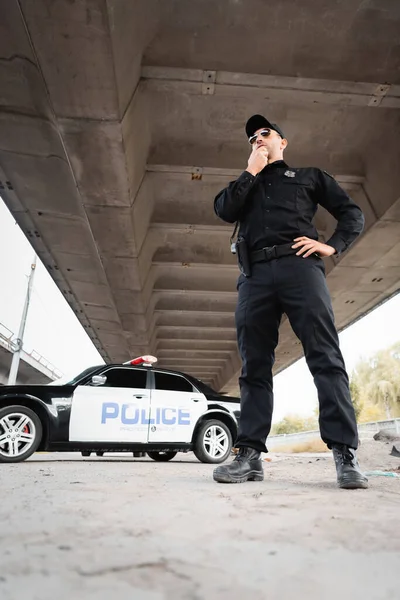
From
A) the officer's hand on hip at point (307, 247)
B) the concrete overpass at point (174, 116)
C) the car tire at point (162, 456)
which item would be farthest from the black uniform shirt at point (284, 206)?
the car tire at point (162, 456)

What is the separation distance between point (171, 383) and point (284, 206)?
4.36m

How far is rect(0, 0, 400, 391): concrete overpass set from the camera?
4375 mm

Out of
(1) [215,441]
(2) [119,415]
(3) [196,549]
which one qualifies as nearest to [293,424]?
(1) [215,441]

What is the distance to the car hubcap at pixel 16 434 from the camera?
5.01 m

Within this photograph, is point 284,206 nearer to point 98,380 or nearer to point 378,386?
point 98,380

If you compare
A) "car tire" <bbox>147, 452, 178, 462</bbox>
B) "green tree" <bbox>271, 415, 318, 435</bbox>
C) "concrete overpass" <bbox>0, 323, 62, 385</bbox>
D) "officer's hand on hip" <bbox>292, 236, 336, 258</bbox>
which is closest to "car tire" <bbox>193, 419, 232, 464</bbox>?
"car tire" <bbox>147, 452, 178, 462</bbox>

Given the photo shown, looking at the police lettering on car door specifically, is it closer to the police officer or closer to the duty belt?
the police officer

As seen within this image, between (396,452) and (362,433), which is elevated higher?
(362,433)

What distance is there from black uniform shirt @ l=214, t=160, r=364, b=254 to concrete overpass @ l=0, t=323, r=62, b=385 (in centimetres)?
1896

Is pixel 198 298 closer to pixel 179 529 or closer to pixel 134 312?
pixel 134 312

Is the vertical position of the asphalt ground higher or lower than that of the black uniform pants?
lower

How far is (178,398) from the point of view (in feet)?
21.3

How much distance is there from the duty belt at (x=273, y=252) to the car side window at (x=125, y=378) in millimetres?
3892

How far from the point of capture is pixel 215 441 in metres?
6.40
